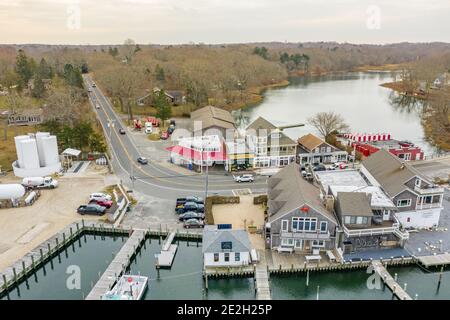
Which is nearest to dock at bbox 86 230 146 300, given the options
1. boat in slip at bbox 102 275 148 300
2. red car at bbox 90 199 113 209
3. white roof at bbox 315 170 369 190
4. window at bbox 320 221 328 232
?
boat in slip at bbox 102 275 148 300

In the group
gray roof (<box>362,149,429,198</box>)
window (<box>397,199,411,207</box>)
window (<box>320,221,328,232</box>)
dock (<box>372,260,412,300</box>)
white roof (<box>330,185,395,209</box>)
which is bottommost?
dock (<box>372,260,412,300</box>)

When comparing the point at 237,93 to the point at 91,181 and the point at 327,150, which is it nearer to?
the point at 327,150

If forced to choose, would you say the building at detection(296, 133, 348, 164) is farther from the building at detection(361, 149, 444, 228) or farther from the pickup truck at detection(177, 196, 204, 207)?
the pickup truck at detection(177, 196, 204, 207)

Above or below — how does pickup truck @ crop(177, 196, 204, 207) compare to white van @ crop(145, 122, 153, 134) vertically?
below

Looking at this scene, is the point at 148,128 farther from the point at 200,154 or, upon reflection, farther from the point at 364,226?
the point at 364,226

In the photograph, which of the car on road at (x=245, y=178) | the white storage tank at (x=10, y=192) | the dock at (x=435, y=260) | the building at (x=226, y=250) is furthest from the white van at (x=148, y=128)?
the dock at (x=435, y=260)

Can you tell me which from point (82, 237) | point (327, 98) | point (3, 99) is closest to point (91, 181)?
point (82, 237)
